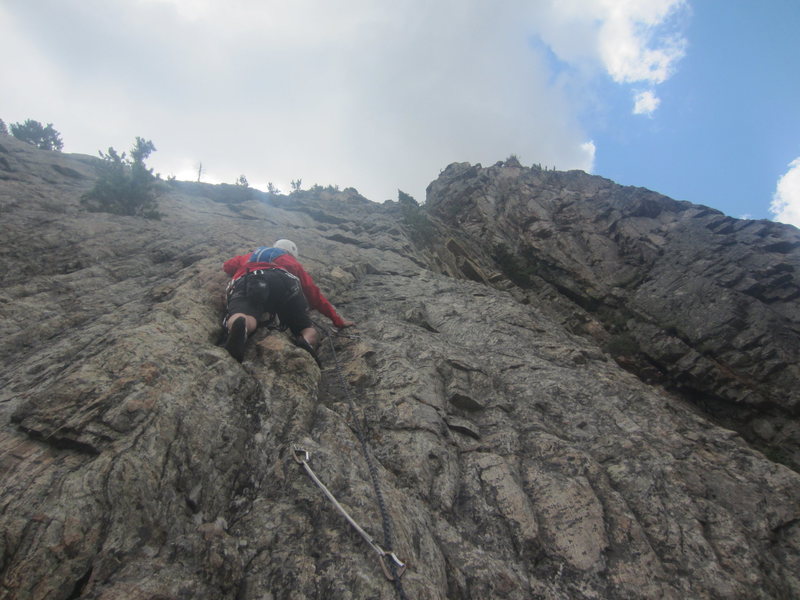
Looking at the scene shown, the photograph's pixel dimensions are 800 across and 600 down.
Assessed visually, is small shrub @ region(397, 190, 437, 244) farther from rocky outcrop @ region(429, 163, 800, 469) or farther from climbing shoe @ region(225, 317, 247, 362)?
climbing shoe @ region(225, 317, 247, 362)

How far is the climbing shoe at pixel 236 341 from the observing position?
5.36 meters

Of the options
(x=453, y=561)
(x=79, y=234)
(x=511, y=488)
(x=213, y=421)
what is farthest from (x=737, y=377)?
(x=79, y=234)

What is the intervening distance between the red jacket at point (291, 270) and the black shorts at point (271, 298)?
28cm

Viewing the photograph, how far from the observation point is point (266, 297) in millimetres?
6320

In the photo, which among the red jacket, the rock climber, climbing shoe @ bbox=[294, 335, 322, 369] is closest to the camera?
the rock climber

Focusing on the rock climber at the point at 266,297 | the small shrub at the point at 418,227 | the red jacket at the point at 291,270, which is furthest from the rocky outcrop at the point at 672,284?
the rock climber at the point at 266,297

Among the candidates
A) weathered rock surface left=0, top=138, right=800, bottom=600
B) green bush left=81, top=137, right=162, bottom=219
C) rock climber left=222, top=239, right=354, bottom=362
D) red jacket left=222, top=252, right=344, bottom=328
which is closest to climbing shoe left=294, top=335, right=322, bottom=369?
rock climber left=222, top=239, right=354, bottom=362

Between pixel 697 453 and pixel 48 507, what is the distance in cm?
772

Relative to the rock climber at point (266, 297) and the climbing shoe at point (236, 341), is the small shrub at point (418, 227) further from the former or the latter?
the climbing shoe at point (236, 341)

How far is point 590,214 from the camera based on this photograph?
880 inches

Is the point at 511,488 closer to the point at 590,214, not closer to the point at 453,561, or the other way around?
the point at 453,561

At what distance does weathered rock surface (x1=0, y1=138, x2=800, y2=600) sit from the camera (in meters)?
2.96

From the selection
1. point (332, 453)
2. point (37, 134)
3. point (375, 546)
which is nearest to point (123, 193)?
point (332, 453)

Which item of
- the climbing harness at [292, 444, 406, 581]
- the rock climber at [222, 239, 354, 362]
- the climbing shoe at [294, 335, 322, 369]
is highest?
the rock climber at [222, 239, 354, 362]
